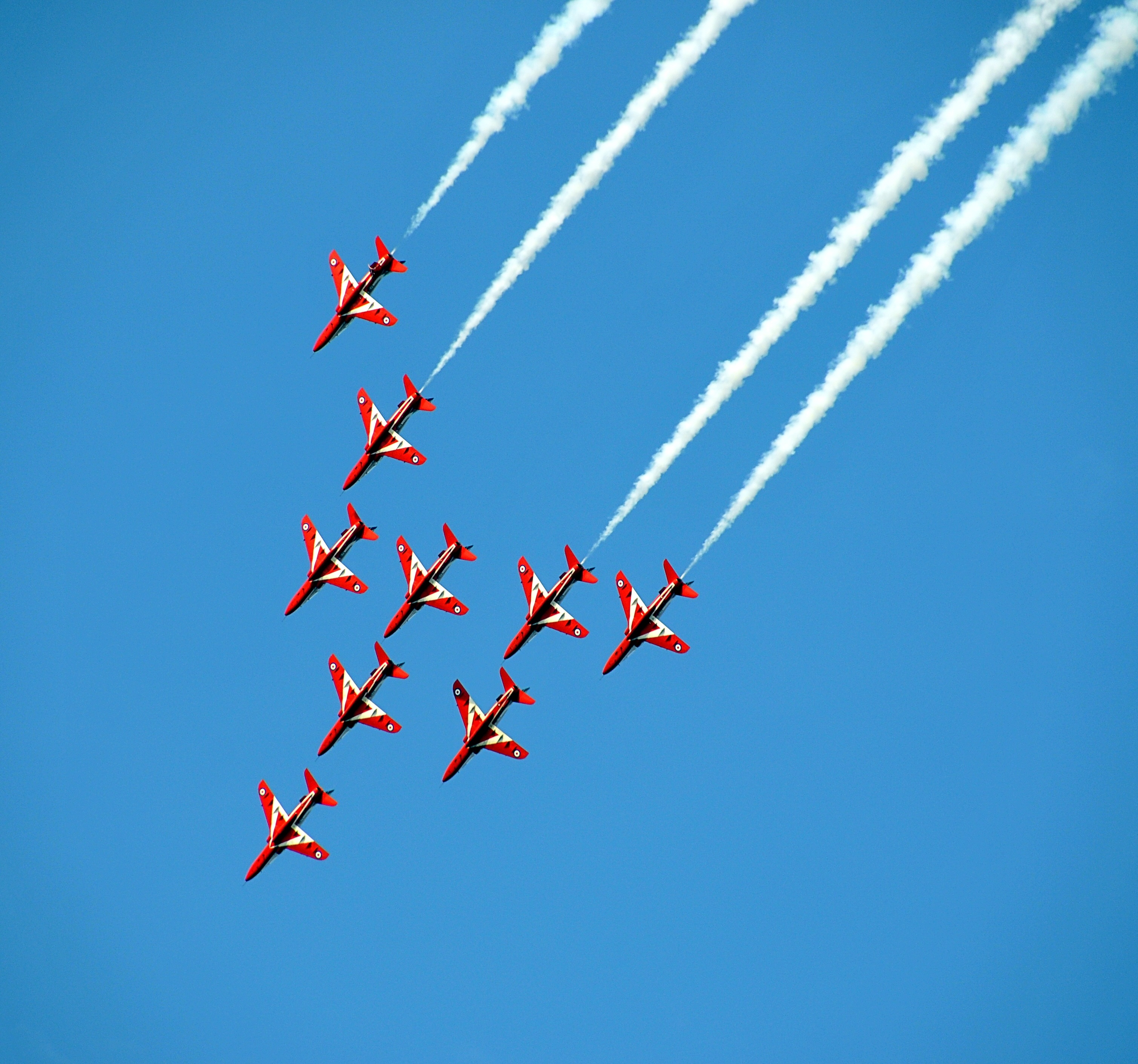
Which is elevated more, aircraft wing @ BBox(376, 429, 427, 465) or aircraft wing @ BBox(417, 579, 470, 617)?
aircraft wing @ BBox(376, 429, 427, 465)

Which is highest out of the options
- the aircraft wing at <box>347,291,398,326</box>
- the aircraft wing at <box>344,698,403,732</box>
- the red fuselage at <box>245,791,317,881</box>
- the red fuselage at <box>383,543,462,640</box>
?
the aircraft wing at <box>347,291,398,326</box>

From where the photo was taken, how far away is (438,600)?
46.8 metres

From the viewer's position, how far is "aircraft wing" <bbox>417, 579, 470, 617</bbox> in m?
46.7

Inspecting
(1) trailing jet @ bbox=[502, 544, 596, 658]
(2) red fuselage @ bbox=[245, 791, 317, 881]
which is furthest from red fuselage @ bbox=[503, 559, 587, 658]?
(2) red fuselage @ bbox=[245, 791, 317, 881]

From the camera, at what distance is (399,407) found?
46.9 metres

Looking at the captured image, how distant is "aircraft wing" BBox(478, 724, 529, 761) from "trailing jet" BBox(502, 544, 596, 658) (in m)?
2.73

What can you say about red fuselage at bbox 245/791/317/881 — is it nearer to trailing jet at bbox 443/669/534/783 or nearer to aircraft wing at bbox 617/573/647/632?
trailing jet at bbox 443/669/534/783

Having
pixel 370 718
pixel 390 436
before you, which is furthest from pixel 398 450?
pixel 370 718

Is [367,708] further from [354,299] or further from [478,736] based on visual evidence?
[354,299]

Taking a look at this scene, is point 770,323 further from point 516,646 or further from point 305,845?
point 305,845

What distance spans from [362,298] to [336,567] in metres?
9.46

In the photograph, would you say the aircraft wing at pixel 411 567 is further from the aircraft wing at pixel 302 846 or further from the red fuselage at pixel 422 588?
the aircraft wing at pixel 302 846

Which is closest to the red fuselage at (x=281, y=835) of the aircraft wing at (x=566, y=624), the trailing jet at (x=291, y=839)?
the trailing jet at (x=291, y=839)

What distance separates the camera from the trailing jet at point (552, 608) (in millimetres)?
44562
